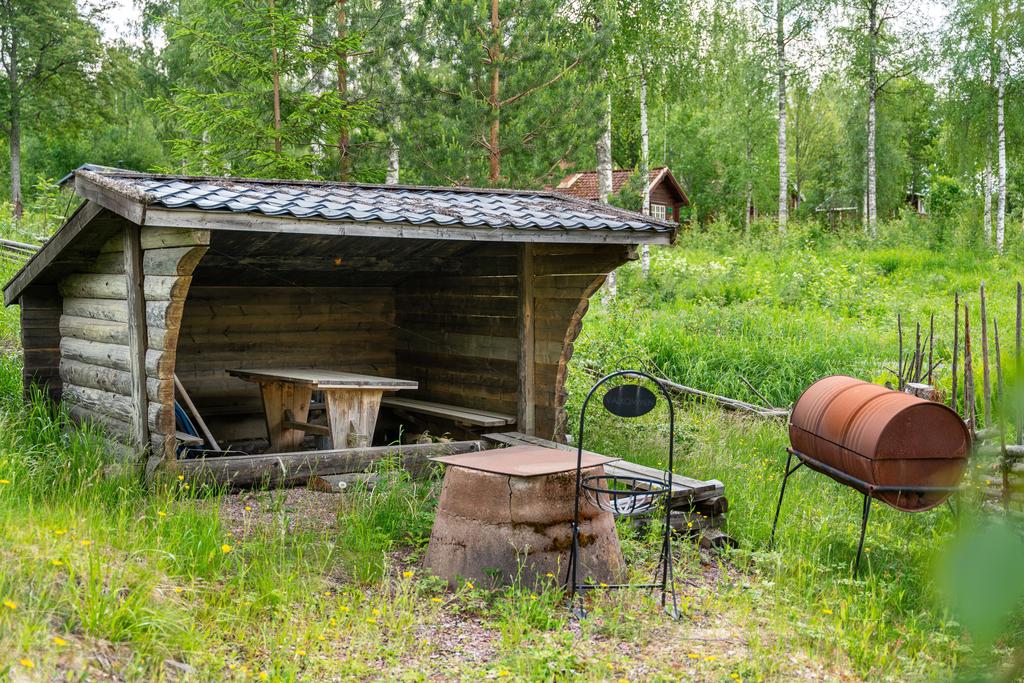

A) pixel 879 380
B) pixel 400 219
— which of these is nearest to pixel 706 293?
pixel 879 380

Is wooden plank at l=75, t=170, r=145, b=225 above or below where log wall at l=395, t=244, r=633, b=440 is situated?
above

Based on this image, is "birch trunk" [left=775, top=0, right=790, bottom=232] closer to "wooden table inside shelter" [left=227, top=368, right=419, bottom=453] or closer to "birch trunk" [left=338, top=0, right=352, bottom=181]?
"birch trunk" [left=338, top=0, right=352, bottom=181]

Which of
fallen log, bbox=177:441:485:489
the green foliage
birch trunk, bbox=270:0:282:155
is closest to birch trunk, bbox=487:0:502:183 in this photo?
the green foliage

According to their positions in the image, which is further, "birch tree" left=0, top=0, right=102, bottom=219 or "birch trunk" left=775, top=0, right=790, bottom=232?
"birch tree" left=0, top=0, right=102, bottom=219

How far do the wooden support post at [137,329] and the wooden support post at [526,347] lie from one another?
3.24 metres

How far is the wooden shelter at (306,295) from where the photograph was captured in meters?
6.29

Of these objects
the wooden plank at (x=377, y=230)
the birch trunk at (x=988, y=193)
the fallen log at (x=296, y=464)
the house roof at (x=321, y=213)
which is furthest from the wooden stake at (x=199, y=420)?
the birch trunk at (x=988, y=193)

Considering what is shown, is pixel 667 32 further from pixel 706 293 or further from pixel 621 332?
pixel 621 332

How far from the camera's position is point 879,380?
10625 mm

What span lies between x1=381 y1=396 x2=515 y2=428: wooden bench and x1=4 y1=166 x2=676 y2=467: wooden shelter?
34mm

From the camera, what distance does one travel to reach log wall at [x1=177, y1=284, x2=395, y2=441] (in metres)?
9.30

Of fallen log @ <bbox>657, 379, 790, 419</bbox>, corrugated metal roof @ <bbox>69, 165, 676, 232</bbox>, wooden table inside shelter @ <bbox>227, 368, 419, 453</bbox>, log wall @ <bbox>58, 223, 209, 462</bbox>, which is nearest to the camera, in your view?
corrugated metal roof @ <bbox>69, 165, 676, 232</bbox>

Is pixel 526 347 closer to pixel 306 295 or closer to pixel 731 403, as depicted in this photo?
pixel 306 295

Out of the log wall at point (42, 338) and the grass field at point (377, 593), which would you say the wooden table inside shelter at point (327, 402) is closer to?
the grass field at point (377, 593)
